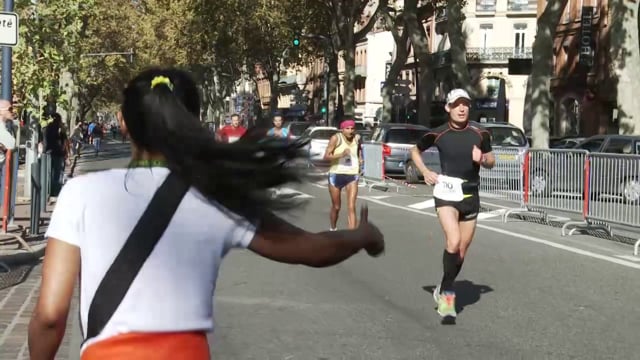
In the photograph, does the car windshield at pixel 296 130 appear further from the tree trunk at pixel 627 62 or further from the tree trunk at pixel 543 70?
the tree trunk at pixel 627 62

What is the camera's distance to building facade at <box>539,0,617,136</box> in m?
46.3

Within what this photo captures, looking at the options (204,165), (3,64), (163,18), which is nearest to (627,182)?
(3,64)

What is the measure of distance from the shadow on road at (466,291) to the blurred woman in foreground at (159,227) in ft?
18.9

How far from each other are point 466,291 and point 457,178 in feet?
4.95

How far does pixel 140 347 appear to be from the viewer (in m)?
2.18

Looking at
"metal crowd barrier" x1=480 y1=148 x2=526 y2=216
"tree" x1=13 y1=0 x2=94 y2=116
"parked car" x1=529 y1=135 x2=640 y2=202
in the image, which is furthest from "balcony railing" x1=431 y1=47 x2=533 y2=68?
"tree" x1=13 y1=0 x2=94 y2=116

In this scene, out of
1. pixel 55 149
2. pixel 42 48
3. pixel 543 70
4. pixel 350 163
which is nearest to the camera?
pixel 350 163

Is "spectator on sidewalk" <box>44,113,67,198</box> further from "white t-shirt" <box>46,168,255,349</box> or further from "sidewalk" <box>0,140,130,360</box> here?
"white t-shirt" <box>46,168,255,349</box>

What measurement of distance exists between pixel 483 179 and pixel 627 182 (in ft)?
18.3

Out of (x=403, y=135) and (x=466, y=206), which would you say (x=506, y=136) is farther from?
(x=466, y=206)

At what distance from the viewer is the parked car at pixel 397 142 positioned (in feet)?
89.2

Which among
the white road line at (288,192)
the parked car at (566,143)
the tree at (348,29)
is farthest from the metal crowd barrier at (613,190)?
the tree at (348,29)

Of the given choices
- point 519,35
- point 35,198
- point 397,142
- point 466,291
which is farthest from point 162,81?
point 519,35

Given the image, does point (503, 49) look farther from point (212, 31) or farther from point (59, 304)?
point (59, 304)
